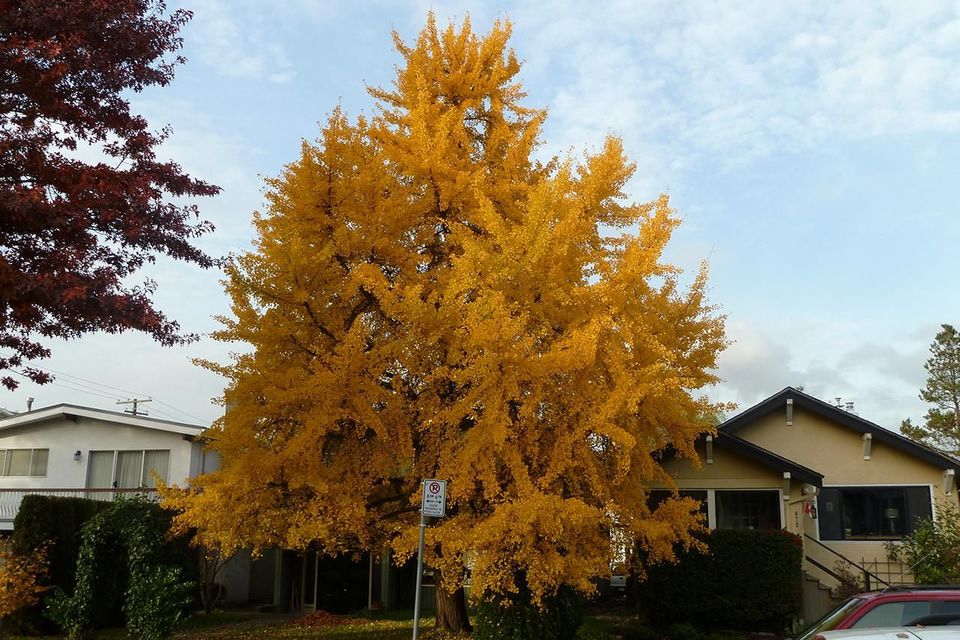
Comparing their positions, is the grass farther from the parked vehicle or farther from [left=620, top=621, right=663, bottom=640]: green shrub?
the parked vehicle

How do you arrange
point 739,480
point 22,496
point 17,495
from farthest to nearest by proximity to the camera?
point 17,495, point 22,496, point 739,480

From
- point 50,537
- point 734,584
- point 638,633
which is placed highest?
point 50,537

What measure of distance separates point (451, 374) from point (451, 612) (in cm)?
666

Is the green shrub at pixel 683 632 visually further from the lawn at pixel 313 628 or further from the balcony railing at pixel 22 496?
the balcony railing at pixel 22 496

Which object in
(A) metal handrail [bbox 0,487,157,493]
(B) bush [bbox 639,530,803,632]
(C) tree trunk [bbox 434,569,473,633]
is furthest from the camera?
(A) metal handrail [bbox 0,487,157,493]

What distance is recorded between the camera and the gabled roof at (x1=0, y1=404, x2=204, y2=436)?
26.8 meters

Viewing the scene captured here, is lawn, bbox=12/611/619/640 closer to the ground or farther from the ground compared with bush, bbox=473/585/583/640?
closer to the ground

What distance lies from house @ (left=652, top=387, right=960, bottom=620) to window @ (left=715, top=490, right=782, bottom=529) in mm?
25

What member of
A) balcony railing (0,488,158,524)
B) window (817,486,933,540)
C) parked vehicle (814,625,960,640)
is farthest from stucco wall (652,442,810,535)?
balcony railing (0,488,158,524)

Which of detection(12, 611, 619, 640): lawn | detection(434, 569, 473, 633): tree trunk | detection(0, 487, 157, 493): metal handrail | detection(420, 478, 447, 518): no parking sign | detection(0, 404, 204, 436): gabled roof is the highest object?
detection(0, 404, 204, 436): gabled roof

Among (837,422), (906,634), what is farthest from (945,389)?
(906,634)

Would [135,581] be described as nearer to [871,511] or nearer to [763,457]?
[763,457]

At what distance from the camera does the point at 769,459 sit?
20.4m

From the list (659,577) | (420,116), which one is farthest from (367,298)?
(659,577)
